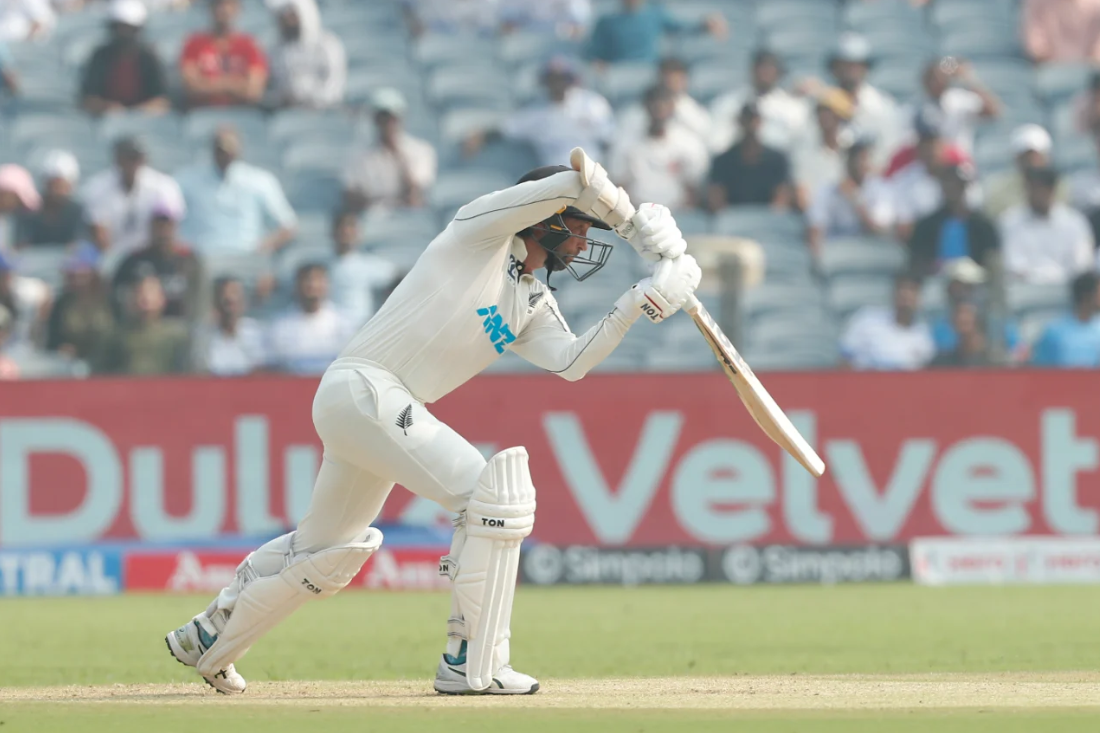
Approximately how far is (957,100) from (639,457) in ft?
16.2

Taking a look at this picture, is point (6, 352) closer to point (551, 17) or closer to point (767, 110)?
point (551, 17)

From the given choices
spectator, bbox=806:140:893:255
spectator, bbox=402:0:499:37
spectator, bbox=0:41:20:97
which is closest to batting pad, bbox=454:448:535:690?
spectator, bbox=806:140:893:255

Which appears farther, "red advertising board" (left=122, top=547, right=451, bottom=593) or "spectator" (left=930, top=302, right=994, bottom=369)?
"spectator" (left=930, top=302, right=994, bottom=369)

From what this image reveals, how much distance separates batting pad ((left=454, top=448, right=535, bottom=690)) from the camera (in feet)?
19.3

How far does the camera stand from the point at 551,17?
15672mm

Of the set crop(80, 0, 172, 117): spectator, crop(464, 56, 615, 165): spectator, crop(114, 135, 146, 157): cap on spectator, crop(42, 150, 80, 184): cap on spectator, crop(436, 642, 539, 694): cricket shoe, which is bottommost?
crop(436, 642, 539, 694): cricket shoe

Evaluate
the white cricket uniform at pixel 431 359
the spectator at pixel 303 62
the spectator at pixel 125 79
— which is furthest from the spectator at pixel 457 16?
the white cricket uniform at pixel 431 359

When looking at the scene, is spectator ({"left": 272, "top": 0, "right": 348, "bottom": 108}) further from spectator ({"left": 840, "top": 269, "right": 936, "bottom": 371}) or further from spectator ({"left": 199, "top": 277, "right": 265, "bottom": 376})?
spectator ({"left": 840, "top": 269, "right": 936, "bottom": 371})

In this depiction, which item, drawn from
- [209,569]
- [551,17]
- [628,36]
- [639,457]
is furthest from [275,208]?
[639,457]

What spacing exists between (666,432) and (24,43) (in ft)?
25.4

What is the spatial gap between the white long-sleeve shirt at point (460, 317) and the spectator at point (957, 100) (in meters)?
8.83

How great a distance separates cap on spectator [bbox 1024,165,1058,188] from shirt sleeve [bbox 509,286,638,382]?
303 inches

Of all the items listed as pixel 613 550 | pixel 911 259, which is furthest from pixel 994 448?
pixel 613 550

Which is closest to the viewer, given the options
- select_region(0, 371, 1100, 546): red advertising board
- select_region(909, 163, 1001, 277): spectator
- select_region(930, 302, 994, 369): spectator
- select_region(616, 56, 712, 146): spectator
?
select_region(0, 371, 1100, 546): red advertising board
